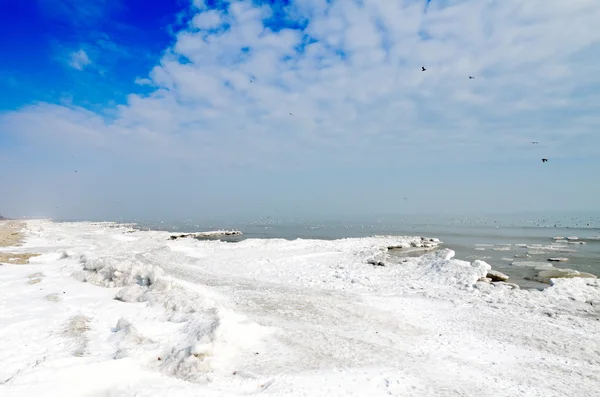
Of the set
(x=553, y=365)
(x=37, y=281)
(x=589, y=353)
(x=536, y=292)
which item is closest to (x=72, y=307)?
(x=37, y=281)

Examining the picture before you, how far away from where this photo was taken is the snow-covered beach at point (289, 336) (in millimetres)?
8430

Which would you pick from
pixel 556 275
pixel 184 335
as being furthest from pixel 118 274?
pixel 556 275

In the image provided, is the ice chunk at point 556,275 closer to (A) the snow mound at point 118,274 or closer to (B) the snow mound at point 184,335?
(B) the snow mound at point 184,335

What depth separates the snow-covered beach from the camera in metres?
8.43

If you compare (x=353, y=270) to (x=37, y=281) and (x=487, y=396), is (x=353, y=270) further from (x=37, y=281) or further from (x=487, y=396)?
(x=37, y=281)

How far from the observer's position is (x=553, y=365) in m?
10.2

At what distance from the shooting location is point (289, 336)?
1204 centimetres

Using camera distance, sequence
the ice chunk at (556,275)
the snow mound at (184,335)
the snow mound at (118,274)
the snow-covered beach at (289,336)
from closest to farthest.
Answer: the snow-covered beach at (289,336) → the snow mound at (184,335) → the snow mound at (118,274) → the ice chunk at (556,275)

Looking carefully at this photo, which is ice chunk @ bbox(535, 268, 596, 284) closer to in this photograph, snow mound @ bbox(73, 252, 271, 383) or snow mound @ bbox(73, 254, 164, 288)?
snow mound @ bbox(73, 252, 271, 383)

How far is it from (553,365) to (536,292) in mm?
10708

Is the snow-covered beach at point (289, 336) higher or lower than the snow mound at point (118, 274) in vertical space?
lower

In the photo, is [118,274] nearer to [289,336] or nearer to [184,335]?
[184,335]

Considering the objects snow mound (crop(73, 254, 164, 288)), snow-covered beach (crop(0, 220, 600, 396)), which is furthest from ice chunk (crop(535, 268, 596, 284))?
snow mound (crop(73, 254, 164, 288))

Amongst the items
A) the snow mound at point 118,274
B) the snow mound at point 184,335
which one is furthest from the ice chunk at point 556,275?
the snow mound at point 118,274
